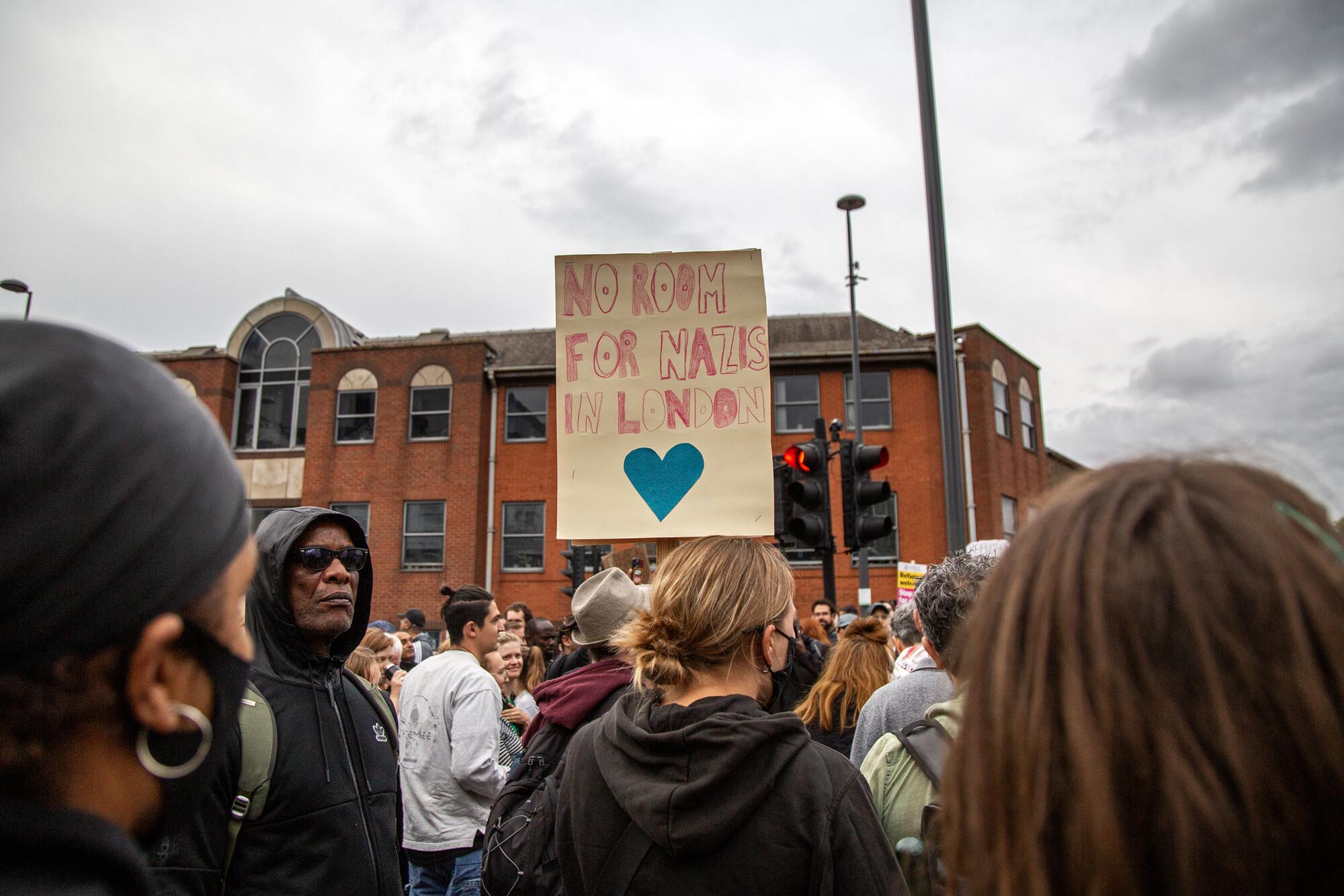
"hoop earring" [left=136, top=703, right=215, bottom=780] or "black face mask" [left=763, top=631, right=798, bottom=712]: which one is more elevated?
"hoop earring" [left=136, top=703, right=215, bottom=780]

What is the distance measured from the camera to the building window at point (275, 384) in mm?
26641

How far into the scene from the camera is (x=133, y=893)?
33.3 inches

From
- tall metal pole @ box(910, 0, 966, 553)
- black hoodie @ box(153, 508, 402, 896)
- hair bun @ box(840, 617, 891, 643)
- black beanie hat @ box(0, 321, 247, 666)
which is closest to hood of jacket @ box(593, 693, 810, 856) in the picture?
black hoodie @ box(153, 508, 402, 896)

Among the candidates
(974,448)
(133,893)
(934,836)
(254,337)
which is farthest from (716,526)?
(254,337)

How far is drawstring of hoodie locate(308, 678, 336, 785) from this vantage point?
261 centimetres

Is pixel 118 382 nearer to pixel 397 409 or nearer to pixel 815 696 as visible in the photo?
pixel 815 696

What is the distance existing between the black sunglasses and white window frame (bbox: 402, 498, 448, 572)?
21.6 m

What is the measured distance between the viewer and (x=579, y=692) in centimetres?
298

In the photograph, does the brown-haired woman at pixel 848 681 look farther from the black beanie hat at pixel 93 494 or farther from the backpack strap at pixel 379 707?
the black beanie hat at pixel 93 494

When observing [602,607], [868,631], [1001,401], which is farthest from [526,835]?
[1001,401]

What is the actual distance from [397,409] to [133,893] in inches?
1003

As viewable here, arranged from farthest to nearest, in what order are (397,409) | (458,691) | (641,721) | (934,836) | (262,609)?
(397,409)
(458,691)
(262,609)
(641,721)
(934,836)

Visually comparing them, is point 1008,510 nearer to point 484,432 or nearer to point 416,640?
point 484,432

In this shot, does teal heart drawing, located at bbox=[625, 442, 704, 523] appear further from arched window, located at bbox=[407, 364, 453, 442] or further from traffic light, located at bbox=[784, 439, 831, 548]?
arched window, located at bbox=[407, 364, 453, 442]
